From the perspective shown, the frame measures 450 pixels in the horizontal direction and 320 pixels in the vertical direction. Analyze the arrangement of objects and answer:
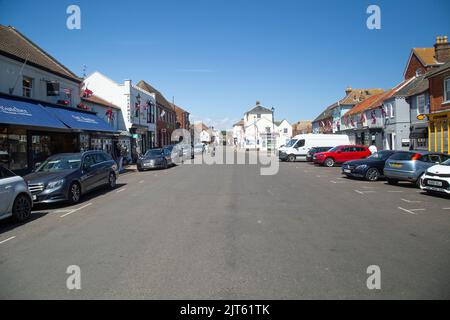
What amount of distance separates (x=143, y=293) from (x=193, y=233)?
2722 mm

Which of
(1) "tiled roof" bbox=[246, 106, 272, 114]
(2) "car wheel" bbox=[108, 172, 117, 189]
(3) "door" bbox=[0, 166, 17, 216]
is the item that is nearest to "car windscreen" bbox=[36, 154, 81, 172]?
(2) "car wheel" bbox=[108, 172, 117, 189]

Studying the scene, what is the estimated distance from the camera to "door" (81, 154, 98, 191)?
11.6m

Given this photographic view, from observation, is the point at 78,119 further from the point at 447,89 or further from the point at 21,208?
the point at 447,89

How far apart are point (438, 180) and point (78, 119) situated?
18997mm

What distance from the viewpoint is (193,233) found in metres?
6.67

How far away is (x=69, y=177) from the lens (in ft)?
34.8

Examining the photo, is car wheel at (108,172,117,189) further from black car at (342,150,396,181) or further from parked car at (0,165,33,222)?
→ black car at (342,150,396,181)

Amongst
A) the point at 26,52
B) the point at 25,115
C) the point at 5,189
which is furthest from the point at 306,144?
the point at 5,189

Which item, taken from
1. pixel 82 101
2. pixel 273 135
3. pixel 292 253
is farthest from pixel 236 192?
pixel 273 135

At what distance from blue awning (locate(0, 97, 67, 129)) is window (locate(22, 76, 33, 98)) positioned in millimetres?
984

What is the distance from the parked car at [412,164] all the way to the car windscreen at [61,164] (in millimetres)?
12162

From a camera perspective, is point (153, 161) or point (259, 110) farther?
point (259, 110)
